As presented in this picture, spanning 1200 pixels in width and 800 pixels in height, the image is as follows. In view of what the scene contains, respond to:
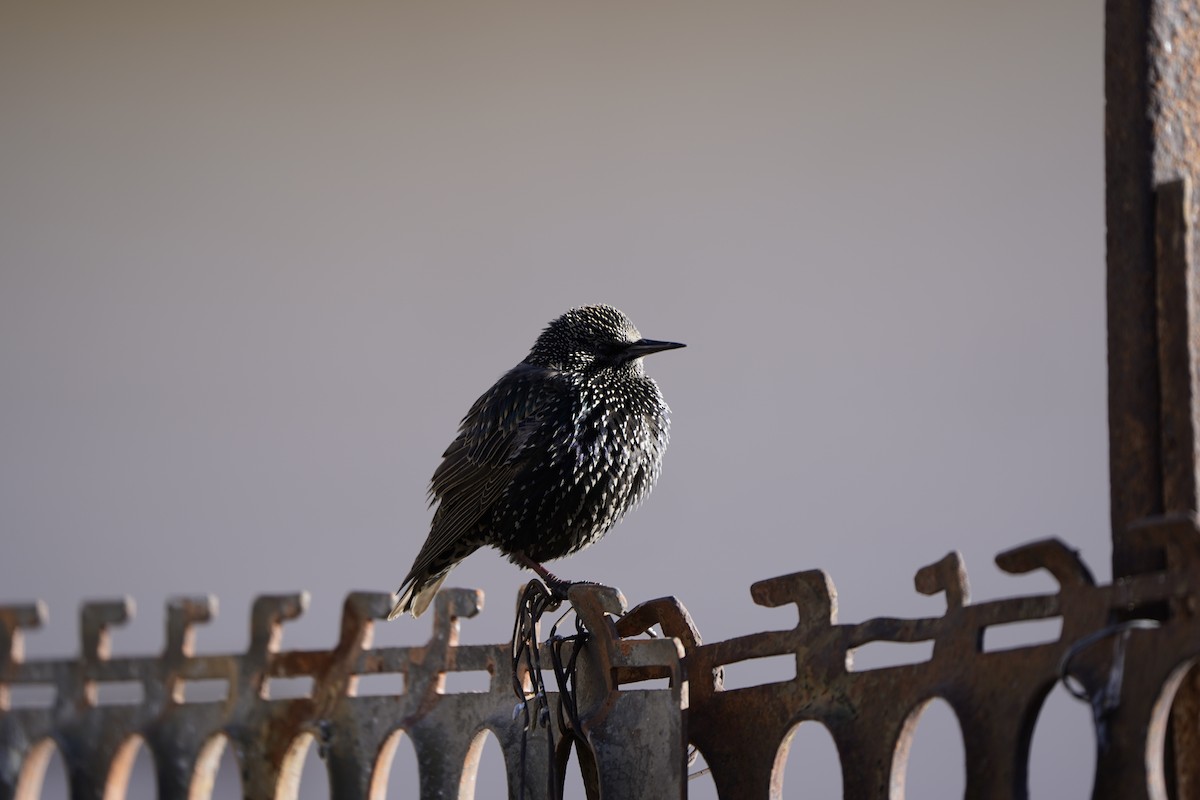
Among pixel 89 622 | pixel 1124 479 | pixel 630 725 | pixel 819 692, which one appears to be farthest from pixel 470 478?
pixel 1124 479

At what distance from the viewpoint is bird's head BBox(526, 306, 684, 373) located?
302cm

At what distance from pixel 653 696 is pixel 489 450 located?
1383 mm

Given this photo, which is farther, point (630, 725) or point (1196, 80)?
point (630, 725)

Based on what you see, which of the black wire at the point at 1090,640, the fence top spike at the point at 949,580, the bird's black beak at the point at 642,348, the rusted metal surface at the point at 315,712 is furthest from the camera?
the bird's black beak at the point at 642,348

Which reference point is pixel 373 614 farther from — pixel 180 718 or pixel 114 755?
pixel 114 755

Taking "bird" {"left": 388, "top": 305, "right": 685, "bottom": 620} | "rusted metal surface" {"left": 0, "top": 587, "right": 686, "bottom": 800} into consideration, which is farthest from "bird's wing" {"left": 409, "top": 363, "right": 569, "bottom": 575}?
"rusted metal surface" {"left": 0, "top": 587, "right": 686, "bottom": 800}

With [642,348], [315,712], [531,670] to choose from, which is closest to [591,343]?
[642,348]

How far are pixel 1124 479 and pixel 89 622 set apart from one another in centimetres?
175

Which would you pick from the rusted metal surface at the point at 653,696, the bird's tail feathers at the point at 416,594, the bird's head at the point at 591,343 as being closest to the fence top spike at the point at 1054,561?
the rusted metal surface at the point at 653,696

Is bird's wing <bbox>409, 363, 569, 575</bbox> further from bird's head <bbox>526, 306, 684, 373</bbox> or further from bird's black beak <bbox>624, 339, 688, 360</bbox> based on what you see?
bird's black beak <bbox>624, 339, 688, 360</bbox>

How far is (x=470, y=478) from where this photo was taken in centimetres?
294

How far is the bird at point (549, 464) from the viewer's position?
2.80 meters

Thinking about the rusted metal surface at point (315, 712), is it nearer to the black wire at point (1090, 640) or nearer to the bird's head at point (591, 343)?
the black wire at point (1090, 640)

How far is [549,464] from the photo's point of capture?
2791 mm
